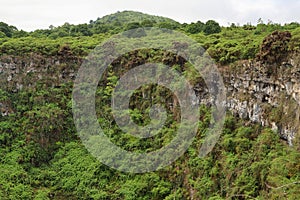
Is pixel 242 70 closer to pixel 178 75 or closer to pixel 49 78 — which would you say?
pixel 178 75

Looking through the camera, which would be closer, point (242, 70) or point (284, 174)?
point (284, 174)

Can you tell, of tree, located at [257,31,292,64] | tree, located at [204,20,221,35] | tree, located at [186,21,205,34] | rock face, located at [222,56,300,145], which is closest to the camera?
rock face, located at [222,56,300,145]

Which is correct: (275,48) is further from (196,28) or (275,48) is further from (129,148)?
(196,28)

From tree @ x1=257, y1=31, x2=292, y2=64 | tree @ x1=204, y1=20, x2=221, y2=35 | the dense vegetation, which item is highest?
tree @ x1=204, y1=20, x2=221, y2=35

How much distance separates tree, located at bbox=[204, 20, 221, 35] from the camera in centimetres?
2686

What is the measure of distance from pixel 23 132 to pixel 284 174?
15.7 m

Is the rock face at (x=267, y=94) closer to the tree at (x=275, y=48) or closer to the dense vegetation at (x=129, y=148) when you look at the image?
the tree at (x=275, y=48)

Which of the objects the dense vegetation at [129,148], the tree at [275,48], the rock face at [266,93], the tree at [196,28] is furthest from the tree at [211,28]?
the tree at [275,48]

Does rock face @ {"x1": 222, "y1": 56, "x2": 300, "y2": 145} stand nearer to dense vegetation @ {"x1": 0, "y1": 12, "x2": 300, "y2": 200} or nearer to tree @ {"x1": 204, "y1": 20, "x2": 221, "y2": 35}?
dense vegetation @ {"x1": 0, "y1": 12, "x2": 300, "y2": 200}

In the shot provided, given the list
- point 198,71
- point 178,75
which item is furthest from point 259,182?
point 178,75

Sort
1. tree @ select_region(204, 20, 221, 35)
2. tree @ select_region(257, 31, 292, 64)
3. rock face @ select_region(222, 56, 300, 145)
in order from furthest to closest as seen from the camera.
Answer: tree @ select_region(204, 20, 221, 35) → tree @ select_region(257, 31, 292, 64) → rock face @ select_region(222, 56, 300, 145)

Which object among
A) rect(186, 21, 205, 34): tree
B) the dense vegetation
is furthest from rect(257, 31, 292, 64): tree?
rect(186, 21, 205, 34): tree

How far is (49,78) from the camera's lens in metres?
25.4

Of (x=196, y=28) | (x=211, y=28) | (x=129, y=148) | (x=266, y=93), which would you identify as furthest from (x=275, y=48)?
(x=196, y=28)
